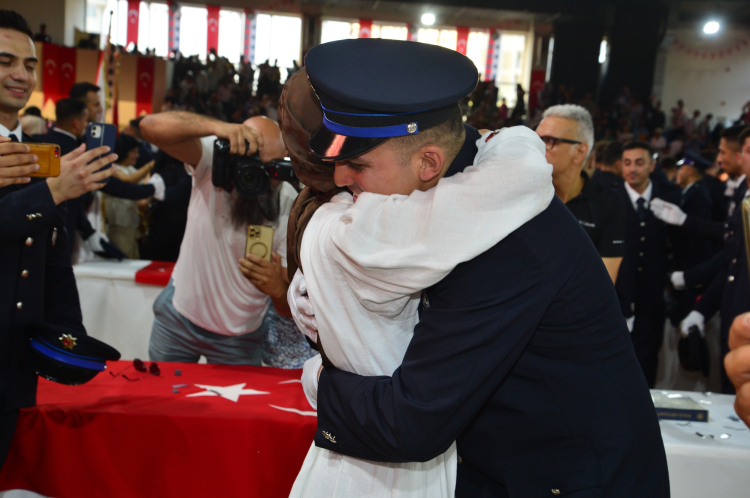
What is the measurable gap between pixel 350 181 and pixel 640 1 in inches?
638

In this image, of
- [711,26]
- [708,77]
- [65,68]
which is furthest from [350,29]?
[708,77]

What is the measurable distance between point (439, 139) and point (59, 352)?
3.94ft

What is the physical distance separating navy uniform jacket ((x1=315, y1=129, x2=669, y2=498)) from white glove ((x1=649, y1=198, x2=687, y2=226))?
11.2ft

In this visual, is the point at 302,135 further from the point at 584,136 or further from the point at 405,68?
the point at 584,136

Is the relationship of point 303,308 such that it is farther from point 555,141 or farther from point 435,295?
point 555,141

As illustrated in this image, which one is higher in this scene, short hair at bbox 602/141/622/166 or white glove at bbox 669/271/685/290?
short hair at bbox 602/141/622/166

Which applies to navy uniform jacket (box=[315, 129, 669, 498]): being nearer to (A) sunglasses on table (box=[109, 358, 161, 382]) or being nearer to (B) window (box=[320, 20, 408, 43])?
(A) sunglasses on table (box=[109, 358, 161, 382])

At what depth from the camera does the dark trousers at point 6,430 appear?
1.54m

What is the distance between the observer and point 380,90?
0.88m

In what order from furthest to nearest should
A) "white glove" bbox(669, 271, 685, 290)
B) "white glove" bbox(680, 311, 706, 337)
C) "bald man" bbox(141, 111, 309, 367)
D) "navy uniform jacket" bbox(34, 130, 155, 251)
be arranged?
"white glove" bbox(669, 271, 685, 290)
"navy uniform jacket" bbox(34, 130, 155, 251)
"white glove" bbox(680, 311, 706, 337)
"bald man" bbox(141, 111, 309, 367)

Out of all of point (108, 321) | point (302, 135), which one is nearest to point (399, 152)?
point (302, 135)

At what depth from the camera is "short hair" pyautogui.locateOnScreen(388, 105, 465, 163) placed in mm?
927

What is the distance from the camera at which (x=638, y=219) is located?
3979 millimetres

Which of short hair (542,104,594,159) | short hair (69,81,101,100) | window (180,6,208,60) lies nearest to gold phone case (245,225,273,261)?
short hair (542,104,594,159)
